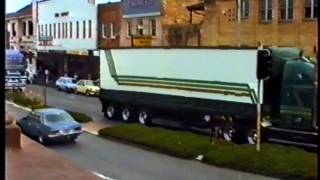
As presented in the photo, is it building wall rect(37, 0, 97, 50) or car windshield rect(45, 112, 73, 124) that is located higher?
building wall rect(37, 0, 97, 50)

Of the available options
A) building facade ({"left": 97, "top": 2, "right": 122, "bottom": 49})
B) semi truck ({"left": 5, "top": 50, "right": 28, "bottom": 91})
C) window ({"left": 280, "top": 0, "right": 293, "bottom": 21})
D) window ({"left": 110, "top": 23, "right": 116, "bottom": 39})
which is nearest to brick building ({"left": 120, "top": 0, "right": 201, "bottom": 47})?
building facade ({"left": 97, "top": 2, "right": 122, "bottom": 49})

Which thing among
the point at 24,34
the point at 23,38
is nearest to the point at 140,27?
the point at 23,38

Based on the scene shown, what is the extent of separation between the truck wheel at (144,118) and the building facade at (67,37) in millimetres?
25916

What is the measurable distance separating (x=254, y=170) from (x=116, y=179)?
140 inches

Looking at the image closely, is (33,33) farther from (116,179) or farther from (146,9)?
(116,179)

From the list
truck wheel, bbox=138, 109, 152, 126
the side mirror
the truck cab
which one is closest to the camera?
the truck cab

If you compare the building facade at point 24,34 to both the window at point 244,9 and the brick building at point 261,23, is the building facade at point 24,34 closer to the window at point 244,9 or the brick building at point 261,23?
the brick building at point 261,23

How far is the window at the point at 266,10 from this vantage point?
124ft

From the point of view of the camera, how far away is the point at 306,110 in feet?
68.2

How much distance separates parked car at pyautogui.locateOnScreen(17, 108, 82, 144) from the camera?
2302cm

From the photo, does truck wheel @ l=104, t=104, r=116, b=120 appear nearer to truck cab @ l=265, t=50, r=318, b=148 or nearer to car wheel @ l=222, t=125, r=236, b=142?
car wheel @ l=222, t=125, r=236, b=142

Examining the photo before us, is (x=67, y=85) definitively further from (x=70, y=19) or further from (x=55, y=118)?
(x=55, y=118)

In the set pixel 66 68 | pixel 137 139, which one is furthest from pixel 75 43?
pixel 137 139

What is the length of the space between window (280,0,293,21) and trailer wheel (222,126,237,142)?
1387cm
